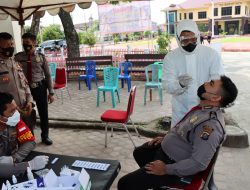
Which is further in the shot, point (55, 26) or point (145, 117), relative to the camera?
point (55, 26)

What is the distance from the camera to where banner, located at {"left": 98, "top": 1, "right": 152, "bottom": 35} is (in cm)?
1154

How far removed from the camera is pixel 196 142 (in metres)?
2.06

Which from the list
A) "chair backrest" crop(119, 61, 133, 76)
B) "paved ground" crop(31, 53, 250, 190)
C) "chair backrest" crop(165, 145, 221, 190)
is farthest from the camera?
"chair backrest" crop(119, 61, 133, 76)

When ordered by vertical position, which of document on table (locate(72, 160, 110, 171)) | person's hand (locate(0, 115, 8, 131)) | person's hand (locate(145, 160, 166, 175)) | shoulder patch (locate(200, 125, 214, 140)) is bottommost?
person's hand (locate(145, 160, 166, 175))

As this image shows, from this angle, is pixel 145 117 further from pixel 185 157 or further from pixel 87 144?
pixel 185 157

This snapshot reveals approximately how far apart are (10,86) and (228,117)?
3732 millimetres

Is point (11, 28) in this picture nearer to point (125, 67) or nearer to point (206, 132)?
point (125, 67)

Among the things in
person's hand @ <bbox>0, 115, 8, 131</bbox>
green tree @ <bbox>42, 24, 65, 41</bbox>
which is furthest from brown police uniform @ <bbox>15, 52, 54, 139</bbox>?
green tree @ <bbox>42, 24, 65, 41</bbox>

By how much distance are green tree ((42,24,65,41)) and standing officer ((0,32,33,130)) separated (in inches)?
1510

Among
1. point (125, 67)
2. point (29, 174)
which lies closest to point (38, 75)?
point (29, 174)

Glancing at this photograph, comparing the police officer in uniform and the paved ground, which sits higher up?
the police officer in uniform

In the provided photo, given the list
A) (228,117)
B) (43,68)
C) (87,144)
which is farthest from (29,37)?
(228,117)

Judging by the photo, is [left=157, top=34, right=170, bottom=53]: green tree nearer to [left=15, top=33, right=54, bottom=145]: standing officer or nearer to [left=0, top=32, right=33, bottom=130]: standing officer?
[left=15, top=33, right=54, bottom=145]: standing officer

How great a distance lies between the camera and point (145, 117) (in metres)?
5.98
